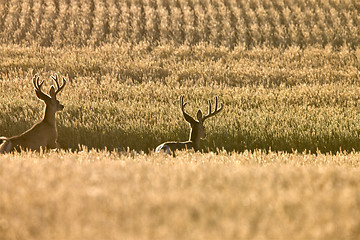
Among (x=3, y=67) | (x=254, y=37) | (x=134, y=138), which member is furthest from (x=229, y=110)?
(x=254, y=37)

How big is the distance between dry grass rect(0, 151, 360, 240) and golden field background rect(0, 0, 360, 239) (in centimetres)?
1

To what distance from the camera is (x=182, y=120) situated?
13.3 meters

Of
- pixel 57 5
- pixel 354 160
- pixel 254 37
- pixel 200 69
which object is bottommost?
pixel 354 160

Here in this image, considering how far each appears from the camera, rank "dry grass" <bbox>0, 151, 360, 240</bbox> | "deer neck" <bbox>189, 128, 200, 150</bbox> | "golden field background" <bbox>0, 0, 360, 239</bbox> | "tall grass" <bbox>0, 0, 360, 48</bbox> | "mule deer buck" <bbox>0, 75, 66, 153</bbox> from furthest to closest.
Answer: "tall grass" <bbox>0, 0, 360, 48</bbox> < "deer neck" <bbox>189, 128, 200, 150</bbox> < "mule deer buck" <bbox>0, 75, 66, 153</bbox> < "golden field background" <bbox>0, 0, 360, 239</bbox> < "dry grass" <bbox>0, 151, 360, 240</bbox>

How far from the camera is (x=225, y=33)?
27109 millimetres

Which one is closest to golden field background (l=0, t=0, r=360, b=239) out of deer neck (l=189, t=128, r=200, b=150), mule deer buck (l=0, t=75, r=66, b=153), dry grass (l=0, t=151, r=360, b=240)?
dry grass (l=0, t=151, r=360, b=240)

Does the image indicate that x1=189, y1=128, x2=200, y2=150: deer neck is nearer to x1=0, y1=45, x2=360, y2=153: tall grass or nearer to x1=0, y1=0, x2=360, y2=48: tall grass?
x1=0, y1=45, x2=360, y2=153: tall grass

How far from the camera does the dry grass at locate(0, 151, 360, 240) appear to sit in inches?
125

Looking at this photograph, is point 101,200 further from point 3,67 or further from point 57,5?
point 57,5

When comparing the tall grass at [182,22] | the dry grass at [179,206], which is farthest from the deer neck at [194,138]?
the tall grass at [182,22]

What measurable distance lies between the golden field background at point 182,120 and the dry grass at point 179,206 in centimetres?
1

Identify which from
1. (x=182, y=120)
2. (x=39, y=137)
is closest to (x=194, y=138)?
(x=182, y=120)

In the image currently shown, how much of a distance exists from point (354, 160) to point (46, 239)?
6823 millimetres

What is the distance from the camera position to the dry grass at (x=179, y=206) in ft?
10.5
